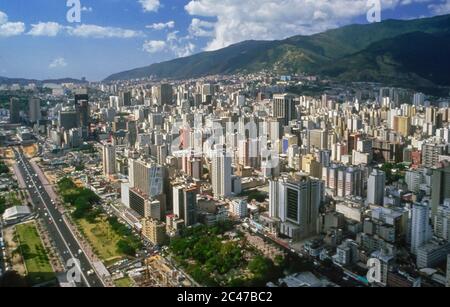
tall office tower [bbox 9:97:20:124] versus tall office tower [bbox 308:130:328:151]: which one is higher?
tall office tower [bbox 9:97:20:124]

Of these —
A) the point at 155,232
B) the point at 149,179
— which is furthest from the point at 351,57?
the point at 155,232

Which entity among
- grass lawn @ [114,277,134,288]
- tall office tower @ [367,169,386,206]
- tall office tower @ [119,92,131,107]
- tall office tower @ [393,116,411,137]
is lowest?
grass lawn @ [114,277,134,288]

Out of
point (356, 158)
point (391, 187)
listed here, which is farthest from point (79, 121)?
point (391, 187)

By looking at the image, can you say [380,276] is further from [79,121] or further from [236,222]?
[79,121]

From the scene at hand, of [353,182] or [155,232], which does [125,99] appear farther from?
[155,232]

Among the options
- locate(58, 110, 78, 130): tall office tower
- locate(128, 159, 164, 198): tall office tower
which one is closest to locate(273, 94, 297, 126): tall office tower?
locate(58, 110, 78, 130): tall office tower

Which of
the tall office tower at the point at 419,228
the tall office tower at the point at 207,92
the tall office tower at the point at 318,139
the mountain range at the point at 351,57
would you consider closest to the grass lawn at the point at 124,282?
the tall office tower at the point at 419,228

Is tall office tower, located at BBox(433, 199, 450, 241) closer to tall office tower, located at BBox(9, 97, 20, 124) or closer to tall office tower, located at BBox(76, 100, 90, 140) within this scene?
tall office tower, located at BBox(76, 100, 90, 140)
